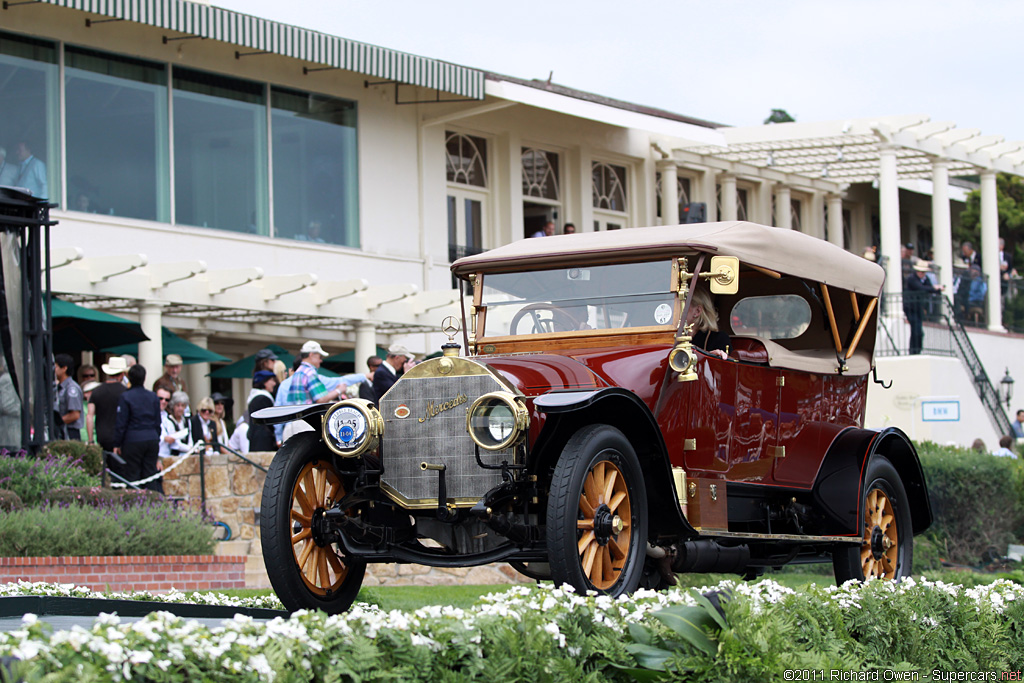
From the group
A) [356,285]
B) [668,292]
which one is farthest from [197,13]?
[668,292]

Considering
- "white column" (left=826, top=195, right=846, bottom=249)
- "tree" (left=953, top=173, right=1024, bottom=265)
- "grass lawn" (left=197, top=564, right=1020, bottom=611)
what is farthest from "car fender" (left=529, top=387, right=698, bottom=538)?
"tree" (left=953, top=173, right=1024, bottom=265)

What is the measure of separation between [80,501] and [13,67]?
345 inches

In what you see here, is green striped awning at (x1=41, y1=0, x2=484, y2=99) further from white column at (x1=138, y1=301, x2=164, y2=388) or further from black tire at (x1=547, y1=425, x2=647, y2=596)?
black tire at (x1=547, y1=425, x2=647, y2=596)

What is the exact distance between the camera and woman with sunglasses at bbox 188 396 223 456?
15.2 m

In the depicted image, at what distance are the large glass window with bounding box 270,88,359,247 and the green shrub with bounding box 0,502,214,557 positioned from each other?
10.6 m

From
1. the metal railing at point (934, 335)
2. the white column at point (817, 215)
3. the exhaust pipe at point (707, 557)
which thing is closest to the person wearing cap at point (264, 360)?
the exhaust pipe at point (707, 557)

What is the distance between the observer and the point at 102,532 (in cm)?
1118

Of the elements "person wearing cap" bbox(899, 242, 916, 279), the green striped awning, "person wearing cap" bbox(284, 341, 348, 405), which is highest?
the green striped awning

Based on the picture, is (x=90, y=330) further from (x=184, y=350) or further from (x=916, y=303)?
(x=916, y=303)

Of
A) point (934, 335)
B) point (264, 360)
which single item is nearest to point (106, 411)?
point (264, 360)

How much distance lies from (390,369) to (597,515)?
6.55m

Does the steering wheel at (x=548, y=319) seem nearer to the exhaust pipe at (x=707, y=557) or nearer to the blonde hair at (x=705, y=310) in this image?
the blonde hair at (x=705, y=310)

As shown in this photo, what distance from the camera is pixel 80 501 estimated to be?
1194 cm

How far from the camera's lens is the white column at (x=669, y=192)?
27844 mm
